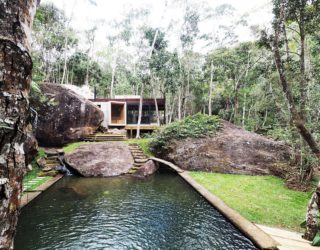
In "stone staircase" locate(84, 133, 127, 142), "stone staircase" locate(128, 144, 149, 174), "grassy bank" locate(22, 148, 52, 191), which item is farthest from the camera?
"stone staircase" locate(84, 133, 127, 142)

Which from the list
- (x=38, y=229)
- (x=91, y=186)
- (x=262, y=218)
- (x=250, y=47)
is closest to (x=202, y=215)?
(x=262, y=218)

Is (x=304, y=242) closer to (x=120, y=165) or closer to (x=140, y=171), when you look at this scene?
(x=140, y=171)

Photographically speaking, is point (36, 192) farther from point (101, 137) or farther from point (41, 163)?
point (101, 137)

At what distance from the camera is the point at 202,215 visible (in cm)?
616

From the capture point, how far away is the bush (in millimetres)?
12747

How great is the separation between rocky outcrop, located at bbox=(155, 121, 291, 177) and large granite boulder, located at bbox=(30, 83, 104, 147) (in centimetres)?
660

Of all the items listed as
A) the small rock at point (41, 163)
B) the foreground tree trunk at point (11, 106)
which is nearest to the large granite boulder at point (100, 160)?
the small rock at point (41, 163)

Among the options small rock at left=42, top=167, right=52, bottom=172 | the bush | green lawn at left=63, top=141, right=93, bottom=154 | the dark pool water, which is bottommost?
the dark pool water

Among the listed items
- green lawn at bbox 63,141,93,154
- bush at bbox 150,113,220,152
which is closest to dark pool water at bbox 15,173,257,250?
green lawn at bbox 63,141,93,154

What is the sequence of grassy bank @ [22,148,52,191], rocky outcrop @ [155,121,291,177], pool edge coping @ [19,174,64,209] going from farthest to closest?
rocky outcrop @ [155,121,291,177], grassy bank @ [22,148,52,191], pool edge coping @ [19,174,64,209]

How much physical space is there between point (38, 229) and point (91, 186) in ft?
12.6

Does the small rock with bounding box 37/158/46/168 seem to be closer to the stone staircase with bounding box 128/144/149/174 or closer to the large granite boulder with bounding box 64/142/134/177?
the large granite boulder with bounding box 64/142/134/177

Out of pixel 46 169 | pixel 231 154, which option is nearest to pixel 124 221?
pixel 46 169

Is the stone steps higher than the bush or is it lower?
lower
